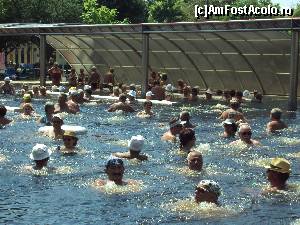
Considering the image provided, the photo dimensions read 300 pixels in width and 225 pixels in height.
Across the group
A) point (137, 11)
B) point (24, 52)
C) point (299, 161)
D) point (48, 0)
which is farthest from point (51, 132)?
point (24, 52)

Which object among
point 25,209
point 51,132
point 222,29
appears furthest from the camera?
point 222,29

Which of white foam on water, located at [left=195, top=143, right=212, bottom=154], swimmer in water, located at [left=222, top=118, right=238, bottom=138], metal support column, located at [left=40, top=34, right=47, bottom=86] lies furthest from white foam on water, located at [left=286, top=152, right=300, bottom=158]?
metal support column, located at [left=40, top=34, right=47, bottom=86]

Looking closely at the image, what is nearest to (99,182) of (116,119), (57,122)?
(57,122)

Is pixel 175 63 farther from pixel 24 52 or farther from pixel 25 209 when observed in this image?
pixel 24 52

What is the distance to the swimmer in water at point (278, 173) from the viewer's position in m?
10.5

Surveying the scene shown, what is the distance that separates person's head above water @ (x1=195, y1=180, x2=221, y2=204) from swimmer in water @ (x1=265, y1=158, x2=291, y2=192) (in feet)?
4.07

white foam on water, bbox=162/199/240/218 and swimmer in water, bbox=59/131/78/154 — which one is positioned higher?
swimmer in water, bbox=59/131/78/154

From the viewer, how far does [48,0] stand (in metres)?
59.7

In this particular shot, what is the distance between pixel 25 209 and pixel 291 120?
13.5 m

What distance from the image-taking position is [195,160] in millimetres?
12242

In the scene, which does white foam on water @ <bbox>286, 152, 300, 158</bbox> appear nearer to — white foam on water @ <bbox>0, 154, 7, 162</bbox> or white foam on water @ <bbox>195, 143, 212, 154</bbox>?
white foam on water @ <bbox>195, 143, 212, 154</bbox>

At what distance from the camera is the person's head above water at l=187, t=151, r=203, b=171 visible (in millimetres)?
12172

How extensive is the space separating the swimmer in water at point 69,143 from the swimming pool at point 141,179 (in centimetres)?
34

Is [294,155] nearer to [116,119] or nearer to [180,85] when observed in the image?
[116,119]
